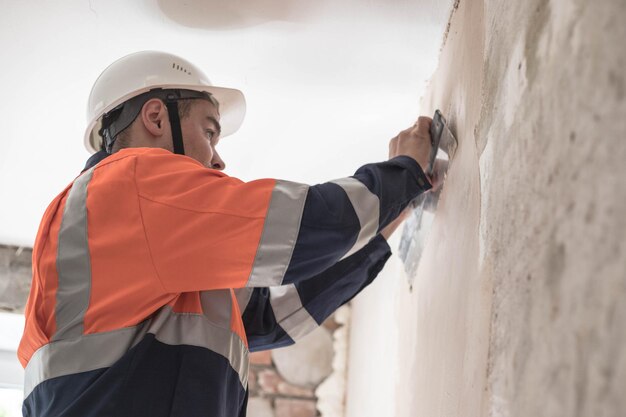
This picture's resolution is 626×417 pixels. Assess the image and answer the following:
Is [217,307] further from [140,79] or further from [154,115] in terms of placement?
[140,79]

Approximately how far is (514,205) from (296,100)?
1.37 meters

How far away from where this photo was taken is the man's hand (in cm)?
163

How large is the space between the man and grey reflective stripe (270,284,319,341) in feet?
0.84

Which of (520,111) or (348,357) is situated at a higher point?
(520,111)

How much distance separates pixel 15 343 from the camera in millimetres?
3672

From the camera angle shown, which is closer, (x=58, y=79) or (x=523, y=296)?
(x=523, y=296)

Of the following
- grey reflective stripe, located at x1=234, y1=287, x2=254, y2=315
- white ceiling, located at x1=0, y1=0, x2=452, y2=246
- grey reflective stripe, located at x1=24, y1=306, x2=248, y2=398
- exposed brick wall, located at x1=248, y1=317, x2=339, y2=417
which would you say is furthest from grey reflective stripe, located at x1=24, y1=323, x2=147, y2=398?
exposed brick wall, located at x1=248, y1=317, x2=339, y2=417

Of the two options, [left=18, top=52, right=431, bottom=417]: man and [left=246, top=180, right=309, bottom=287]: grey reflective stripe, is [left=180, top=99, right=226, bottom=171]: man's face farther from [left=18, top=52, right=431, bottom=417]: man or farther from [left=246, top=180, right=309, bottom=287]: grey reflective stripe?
[left=246, top=180, right=309, bottom=287]: grey reflective stripe

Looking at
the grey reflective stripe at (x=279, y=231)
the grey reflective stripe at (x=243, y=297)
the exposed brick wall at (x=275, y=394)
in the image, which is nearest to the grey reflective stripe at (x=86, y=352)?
the grey reflective stripe at (x=279, y=231)

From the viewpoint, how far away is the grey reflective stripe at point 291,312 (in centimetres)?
192

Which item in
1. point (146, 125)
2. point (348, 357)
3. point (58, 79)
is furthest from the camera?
point (348, 357)

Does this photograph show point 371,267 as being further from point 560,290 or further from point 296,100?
point 560,290

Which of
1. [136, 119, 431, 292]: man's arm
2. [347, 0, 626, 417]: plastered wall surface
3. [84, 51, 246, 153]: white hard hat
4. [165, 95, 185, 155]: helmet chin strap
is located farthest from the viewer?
[84, 51, 246, 153]: white hard hat

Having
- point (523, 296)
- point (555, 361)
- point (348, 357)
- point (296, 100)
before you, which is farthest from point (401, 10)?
point (348, 357)
